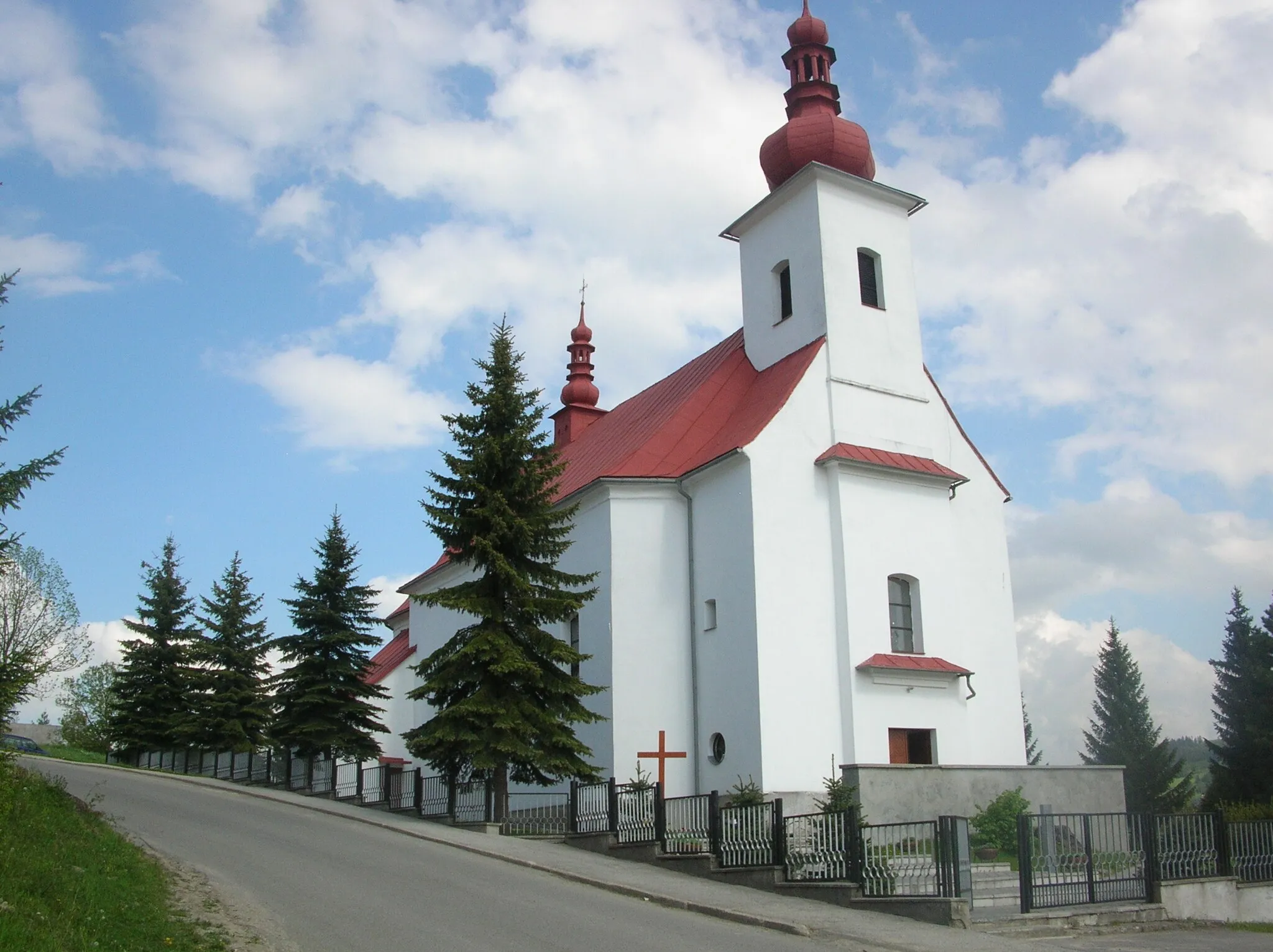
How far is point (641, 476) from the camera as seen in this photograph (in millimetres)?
22719

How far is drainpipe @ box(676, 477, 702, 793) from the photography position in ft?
69.3

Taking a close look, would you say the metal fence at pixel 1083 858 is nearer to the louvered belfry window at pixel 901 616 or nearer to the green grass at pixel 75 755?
the louvered belfry window at pixel 901 616

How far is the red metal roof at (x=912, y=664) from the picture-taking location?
20125 mm

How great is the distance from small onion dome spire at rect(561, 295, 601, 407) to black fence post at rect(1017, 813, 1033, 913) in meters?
26.0

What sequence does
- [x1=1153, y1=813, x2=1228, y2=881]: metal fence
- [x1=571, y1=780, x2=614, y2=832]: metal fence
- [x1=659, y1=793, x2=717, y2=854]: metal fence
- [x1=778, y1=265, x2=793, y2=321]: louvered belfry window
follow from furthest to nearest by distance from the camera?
[x1=778, y1=265, x2=793, y2=321]: louvered belfry window → [x1=571, y1=780, x2=614, y2=832]: metal fence → [x1=659, y1=793, x2=717, y2=854]: metal fence → [x1=1153, y1=813, x2=1228, y2=881]: metal fence

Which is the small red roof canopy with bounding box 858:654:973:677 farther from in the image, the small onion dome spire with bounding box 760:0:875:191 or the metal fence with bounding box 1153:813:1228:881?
the small onion dome spire with bounding box 760:0:875:191

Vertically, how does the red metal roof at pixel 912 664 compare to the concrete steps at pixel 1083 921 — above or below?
above

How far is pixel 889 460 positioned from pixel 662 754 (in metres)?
7.14

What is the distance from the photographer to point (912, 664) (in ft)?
67.4

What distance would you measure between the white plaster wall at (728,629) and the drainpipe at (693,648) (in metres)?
0.07

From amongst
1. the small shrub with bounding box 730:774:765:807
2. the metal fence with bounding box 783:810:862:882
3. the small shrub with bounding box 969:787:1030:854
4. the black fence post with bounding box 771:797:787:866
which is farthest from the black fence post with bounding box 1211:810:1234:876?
the small shrub with bounding box 730:774:765:807

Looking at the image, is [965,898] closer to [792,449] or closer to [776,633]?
[776,633]

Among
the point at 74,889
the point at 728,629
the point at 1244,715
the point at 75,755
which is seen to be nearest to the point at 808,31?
the point at 728,629

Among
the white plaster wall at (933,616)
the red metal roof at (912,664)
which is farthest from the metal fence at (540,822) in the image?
the red metal roof at (912,664)
